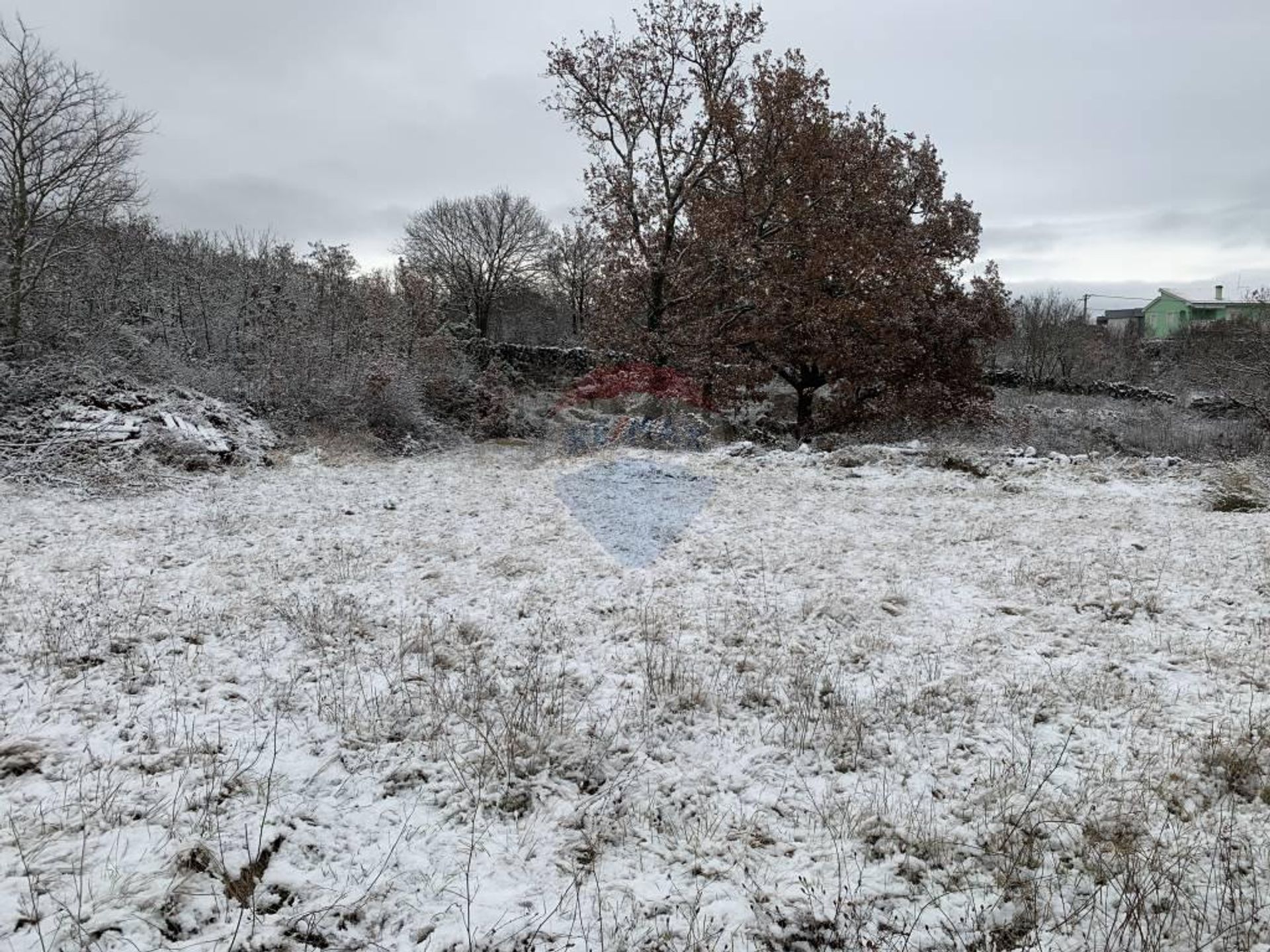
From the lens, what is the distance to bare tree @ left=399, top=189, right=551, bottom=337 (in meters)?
35.8

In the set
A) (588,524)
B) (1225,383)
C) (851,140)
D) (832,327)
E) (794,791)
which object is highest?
(851,140)

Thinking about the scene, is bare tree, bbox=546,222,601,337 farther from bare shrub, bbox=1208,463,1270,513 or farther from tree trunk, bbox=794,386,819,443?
bare shrub, bbox=1208,463,1270,513

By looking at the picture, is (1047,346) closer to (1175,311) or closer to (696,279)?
(696,279)

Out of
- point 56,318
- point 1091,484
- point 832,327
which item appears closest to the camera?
point 1091,484

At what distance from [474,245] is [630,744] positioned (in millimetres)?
36079

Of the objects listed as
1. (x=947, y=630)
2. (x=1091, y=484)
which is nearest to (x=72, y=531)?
(x=947, y=630)

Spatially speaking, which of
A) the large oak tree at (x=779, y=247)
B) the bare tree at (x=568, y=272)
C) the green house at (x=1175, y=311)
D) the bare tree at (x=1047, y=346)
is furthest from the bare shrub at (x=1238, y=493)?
the green house at (x=1175, y=311)

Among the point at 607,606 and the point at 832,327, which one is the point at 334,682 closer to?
the point at 607,606

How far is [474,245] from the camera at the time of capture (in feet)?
118

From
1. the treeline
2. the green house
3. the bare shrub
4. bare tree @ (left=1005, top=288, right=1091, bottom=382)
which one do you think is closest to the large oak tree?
the treeline

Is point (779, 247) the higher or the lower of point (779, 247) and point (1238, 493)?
the higher

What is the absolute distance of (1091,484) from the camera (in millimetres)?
11258

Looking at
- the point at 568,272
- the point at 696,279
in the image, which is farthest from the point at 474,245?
the point at 696,279

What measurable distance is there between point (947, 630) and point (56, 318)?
680 inches
